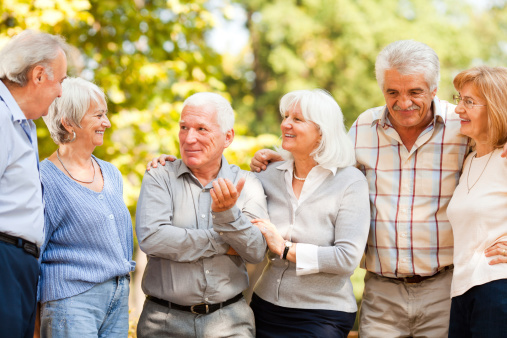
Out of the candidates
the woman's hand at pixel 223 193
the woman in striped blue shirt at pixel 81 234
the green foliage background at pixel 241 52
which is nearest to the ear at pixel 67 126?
the woman in striped blue shirt at pixel 81 234

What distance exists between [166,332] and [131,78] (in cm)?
367

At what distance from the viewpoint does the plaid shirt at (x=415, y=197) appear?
2.93 meters

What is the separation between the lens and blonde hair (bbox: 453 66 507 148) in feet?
8.66

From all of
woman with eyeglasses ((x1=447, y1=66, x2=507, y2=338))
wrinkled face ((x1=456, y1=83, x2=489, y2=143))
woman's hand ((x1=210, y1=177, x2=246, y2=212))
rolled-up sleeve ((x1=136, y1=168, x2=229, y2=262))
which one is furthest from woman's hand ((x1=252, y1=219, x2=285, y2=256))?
wrinkled face ((x1=456, y1=83, x2=489, y2=143))

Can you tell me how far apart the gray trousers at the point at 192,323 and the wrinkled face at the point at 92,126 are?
0.86 metres

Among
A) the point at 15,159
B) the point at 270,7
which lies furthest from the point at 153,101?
the point at 270,7

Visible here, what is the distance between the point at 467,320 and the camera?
2609 millimetres

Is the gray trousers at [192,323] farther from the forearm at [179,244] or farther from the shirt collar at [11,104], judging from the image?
the shirt collar at [11,104]

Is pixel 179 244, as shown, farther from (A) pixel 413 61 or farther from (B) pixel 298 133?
(A) pixel 413 61

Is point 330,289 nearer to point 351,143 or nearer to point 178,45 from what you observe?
point 351,143

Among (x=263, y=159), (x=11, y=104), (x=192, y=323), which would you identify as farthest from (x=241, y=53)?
(x=11, y=104)

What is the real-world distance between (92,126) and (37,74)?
1.44ft

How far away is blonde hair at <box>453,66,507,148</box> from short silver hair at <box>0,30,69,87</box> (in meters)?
1.92

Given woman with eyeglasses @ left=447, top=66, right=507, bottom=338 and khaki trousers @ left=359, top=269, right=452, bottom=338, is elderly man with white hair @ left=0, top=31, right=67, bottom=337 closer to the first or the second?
khaki trousers @ left=359, top=269, right=452, bottom=338
